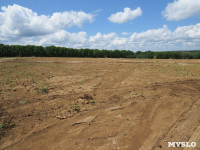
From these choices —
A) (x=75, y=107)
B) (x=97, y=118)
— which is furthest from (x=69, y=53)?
(x=97, y=118)

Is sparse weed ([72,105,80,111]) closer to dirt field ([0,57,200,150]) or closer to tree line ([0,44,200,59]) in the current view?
dirt field ([0,57,200,150])

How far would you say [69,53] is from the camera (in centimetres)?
3700

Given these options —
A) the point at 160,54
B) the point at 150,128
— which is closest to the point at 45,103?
the point at 150,128

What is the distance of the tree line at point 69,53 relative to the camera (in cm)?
3074

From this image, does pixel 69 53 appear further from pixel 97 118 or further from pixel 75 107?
pixel 97 118

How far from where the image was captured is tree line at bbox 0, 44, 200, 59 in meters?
30.7

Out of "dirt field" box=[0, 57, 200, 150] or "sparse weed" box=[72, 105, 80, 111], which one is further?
"sparse weed" box=[72, 105, 80, 111]

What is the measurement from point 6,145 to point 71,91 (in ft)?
11.7

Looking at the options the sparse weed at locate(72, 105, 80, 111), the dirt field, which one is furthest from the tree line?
the sparse weed at locate(72, 105, 80, 111)

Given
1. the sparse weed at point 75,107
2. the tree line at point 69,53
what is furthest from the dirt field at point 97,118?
the tree line at point 69,53

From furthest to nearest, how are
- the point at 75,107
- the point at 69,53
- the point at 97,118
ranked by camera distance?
the point at 69,53 → the point at 75,107 → the point at 97,118

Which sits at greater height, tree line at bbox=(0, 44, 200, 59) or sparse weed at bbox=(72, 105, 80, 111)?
tree line at bbox=(0, 44, 200, 59)

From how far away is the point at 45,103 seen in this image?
5215mm

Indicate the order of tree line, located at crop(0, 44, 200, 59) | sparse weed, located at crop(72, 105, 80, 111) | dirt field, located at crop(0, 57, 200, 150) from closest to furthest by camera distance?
dirt field, located at crop(0, 57, 200, 150) < sparse weed, located at crop(72, 105, 80, 111) < tree line, located at crop(0, 44, 200, 59)
